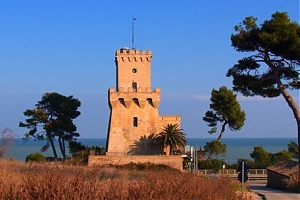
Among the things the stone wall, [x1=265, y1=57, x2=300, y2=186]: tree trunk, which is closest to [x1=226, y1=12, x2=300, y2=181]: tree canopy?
[x1=265, y1=57, x2=300, y2=186]: tree trunk

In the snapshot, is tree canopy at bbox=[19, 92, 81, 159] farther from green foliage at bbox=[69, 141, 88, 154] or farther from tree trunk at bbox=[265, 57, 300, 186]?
tree trunk at bbox=[265, 57, 300, 186]

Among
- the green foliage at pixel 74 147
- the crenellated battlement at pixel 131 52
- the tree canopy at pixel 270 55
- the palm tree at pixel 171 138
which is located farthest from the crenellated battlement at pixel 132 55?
the tree canopy at pixel 270 55

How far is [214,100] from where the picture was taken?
185 feet

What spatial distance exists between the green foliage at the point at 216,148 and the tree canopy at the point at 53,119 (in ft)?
42.9

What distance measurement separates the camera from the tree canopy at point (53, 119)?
2200 inches

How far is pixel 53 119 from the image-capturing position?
56.8 metres

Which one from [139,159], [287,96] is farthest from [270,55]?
[139,159]

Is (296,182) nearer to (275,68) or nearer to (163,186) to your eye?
(275,68)

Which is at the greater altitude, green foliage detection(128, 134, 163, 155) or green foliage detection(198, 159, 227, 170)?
green foliage detection(128, 134, 163, 155)

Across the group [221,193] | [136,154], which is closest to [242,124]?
[136,154]

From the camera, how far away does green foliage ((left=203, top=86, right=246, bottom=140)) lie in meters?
55.5

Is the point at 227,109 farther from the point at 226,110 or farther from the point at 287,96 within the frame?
the point at 287,96

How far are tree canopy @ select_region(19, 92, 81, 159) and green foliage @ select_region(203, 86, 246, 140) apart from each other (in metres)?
13.8

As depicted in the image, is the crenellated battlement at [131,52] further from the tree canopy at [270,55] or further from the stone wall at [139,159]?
the tree canopy at [270,55]
